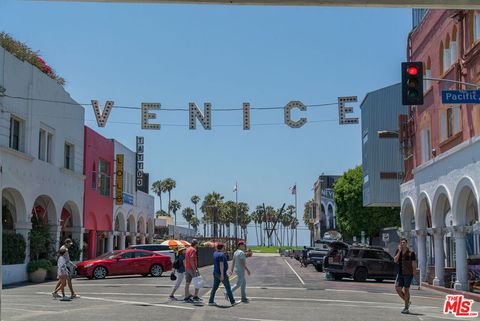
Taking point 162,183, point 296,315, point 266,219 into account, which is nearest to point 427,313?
point 296,315

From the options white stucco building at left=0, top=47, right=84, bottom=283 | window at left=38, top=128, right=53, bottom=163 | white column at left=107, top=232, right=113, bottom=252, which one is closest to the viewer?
white stucco building at left=0, top=47, right=84, bottom=283

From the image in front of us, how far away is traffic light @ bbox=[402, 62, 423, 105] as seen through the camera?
1536 cm

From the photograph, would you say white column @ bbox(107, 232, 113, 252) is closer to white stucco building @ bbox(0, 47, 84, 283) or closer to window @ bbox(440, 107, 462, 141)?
white stucco building @ bbox(0, 47, 84, 283)

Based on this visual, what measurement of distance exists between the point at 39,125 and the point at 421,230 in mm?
18514

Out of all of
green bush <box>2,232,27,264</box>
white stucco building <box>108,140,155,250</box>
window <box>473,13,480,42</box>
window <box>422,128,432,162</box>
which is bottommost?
green bush <box>2,232,27,264</box>

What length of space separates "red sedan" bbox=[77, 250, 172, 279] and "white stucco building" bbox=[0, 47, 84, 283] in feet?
9.46

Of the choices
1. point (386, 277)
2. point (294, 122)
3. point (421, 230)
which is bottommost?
point (386, 277)

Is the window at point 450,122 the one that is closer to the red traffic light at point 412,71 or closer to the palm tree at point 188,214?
the red traffic light at point 412,71

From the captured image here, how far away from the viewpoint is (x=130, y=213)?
50.2m

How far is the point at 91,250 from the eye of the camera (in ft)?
133

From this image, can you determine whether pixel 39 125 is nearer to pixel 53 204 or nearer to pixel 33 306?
pixel 53 204

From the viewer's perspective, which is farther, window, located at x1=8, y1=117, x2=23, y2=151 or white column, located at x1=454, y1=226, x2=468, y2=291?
window, located at x1=8, y1=117, x2=23, y2=151

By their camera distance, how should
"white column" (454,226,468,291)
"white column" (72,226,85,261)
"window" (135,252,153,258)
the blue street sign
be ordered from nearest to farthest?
the blue street sign
"white column" (454,226,468,291)
"window" (135,252,153,258)
"white column" (72,226,85,261)

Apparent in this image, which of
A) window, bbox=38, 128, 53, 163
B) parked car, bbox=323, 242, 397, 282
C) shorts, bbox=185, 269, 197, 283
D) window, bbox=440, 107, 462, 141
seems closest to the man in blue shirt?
shorts, bbox=185, 269, 197, 283
